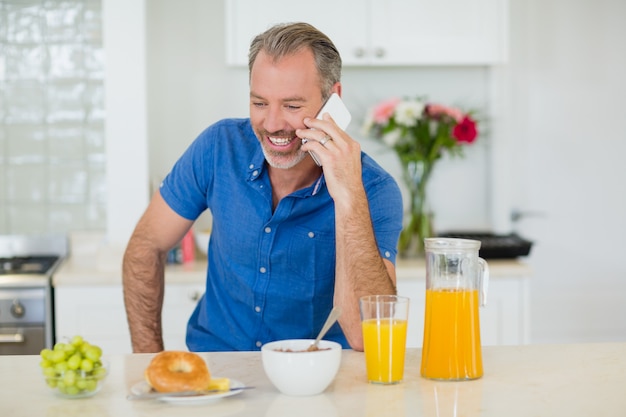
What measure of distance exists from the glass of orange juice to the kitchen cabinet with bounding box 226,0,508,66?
2.31 meters

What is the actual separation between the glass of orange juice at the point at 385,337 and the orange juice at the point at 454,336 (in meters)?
0.06

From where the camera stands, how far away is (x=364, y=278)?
2039mm

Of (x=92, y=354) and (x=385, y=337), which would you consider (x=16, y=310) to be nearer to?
(x=92, y=354)

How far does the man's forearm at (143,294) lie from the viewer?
2.37 metres

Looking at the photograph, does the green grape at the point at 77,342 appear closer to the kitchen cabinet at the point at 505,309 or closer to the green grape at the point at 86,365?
the green grape at the point at 86,365

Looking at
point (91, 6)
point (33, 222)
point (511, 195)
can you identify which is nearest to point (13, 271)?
point (33, 222)

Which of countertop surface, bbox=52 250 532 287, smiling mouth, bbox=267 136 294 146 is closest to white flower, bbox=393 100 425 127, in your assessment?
countertop surface, bbox=52 250 532 287

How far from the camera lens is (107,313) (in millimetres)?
3436

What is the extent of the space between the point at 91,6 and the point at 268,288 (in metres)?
2.25

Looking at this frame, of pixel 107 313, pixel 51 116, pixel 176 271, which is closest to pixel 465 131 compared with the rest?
pixel 176 271

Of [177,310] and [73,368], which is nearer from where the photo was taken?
[73,368]

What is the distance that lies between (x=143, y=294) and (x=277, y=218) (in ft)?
1.44

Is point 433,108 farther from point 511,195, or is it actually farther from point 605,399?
point 605,399

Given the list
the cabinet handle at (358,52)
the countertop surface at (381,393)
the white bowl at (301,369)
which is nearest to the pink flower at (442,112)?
the cabinet handle at (358,52)
